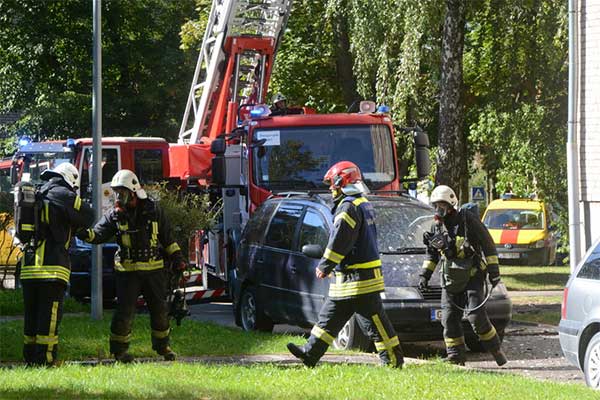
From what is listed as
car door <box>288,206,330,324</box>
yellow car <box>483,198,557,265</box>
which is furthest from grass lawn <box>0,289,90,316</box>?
yellow car <box>483,198,557,265</box>

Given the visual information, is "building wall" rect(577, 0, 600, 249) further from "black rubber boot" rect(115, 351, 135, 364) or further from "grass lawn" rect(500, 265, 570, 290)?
"black rubber boot" rect(115, 351, 135, 364)

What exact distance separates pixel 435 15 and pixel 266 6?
10.4 feet

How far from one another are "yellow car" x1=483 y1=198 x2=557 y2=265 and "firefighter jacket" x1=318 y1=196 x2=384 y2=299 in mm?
22602

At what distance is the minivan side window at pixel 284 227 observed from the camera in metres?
14.0

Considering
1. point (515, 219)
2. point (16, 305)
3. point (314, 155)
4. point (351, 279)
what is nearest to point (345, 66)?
point (515, 219)

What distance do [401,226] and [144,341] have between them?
10.4 ft

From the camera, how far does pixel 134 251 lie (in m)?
10.7

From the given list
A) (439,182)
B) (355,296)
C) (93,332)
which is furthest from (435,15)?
(355,296)

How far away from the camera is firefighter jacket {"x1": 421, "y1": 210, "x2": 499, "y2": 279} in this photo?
37.2ft

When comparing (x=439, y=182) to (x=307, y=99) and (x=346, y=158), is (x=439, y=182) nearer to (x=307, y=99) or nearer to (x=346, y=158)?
(x=346, y=158)

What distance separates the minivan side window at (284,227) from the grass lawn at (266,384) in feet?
12.8

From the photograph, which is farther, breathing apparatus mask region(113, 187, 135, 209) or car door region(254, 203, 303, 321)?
car door region(254, 203, 303, 321)

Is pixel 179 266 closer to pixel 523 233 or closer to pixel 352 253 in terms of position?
pixel 352 253

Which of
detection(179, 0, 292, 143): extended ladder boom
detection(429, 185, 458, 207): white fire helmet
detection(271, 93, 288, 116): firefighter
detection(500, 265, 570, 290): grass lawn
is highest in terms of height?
detection(179, 0, 292, 143): extended ladder boom
